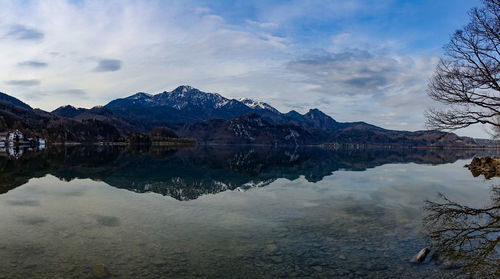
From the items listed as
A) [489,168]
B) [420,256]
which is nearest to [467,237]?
[420,256]

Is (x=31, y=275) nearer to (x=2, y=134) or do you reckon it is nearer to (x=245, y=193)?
(x=245, y=193)

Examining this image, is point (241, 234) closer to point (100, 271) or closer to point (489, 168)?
point (100, 271)

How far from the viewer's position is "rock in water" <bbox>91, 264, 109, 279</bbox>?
10.1 meters

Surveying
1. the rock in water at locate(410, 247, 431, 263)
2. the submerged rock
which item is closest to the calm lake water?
the rock in water at locate(410, 247, 431, 263)

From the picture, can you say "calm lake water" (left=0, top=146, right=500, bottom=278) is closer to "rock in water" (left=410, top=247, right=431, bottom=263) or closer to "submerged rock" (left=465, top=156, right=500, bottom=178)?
"rock in water" (left=410, top=247, right=431, bottom=263)

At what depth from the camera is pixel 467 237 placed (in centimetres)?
1456

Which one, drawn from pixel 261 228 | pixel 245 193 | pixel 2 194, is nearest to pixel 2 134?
pixel 2 194

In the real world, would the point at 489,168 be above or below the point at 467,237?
above

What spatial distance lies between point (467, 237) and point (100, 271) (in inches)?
653

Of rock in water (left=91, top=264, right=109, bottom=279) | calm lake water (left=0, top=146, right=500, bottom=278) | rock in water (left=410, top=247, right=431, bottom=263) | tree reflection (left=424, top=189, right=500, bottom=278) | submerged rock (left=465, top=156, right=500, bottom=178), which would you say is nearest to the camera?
rock in water (left=91, top=264, right=109, bottom=279)

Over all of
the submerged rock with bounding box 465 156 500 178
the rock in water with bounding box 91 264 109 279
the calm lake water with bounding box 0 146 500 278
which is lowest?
the calm lake water with bounding box 0 146 500 278

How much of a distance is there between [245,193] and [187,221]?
12097 millimetres

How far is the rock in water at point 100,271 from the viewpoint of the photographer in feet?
33.0

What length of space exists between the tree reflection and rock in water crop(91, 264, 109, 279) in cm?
1264
